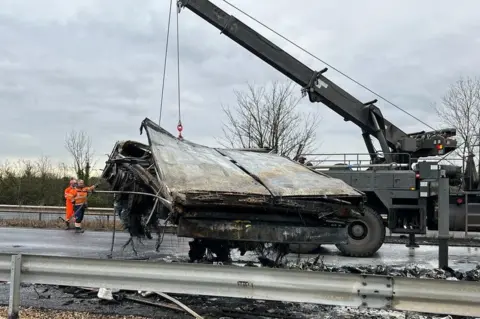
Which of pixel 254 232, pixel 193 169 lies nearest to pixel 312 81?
pixel 193 169

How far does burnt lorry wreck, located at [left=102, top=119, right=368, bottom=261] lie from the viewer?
4.71m

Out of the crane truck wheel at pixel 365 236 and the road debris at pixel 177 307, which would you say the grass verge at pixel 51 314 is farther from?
the crane truck wheel at pixel 365 236

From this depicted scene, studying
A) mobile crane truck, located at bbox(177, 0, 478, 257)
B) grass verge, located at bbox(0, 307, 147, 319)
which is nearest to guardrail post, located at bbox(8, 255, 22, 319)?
grass verge, located at bbox(0, 307, 147, 319)

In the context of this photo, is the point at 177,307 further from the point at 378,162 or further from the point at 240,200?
the point at 378,162

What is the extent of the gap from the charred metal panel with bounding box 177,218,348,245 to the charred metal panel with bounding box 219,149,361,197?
38 cm

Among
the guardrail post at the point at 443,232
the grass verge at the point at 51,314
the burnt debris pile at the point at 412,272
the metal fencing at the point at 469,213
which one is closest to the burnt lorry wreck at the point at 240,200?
the grass verge at the point at 51,314

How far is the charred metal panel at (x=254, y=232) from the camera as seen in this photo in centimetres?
474

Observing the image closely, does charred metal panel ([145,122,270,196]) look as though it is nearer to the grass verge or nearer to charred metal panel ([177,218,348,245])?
charred metal panel ([177,218,348,245])

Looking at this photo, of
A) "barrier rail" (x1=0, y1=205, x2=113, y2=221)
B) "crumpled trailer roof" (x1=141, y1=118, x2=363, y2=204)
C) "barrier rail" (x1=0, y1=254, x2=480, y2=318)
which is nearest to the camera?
"barrier rail" (x1=0, y1=254, x2=480, y2=318)

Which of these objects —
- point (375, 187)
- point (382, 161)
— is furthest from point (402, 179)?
point (382, 161)

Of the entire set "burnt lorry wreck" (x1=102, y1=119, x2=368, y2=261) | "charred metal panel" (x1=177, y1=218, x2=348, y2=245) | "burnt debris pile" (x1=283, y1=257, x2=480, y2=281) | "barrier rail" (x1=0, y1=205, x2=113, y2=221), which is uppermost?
"burnt lorry wreck" (x1=102, y1=119, x2=368, y2=261)

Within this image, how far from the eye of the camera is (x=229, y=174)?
5.44m

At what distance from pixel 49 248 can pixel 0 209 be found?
46.5ft

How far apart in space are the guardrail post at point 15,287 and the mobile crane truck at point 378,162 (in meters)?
7.21
